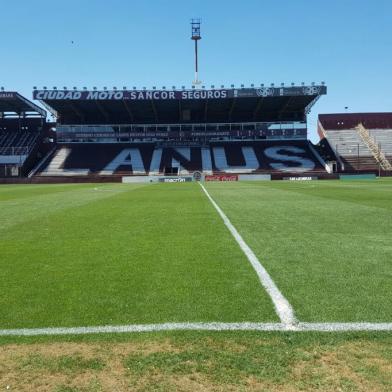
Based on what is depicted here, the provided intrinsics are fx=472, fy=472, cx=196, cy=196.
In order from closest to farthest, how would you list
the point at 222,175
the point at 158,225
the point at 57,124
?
the point at 158,225 → the point at 222,175 → the point at 57,124

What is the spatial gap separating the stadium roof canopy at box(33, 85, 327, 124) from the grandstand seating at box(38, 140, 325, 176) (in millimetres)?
4630

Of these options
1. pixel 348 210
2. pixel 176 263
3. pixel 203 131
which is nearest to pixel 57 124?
pixel 203 131

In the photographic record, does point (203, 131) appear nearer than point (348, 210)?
No

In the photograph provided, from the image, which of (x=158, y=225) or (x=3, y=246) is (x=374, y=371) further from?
(x=158, y=225)

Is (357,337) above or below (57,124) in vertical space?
below

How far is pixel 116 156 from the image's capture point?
7450cm

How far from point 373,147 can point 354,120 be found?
9404mm

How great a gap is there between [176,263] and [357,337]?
3715 millimetres

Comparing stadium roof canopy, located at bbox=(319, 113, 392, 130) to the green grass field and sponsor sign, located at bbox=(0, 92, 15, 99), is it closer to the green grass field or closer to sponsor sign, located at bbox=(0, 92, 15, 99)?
sponsor sign, located at bbox=(0, 92, 15, 99)

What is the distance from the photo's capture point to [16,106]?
75312 mm

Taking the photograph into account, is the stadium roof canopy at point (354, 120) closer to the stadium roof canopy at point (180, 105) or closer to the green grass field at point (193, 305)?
the stadium roof canopy at point (180, 105)

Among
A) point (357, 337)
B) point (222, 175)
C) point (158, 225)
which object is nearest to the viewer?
point (357, 337)

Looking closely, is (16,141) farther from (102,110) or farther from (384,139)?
(384,139)

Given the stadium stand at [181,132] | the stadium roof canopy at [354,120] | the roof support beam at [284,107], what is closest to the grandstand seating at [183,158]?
the stadium stand at [181,132]
